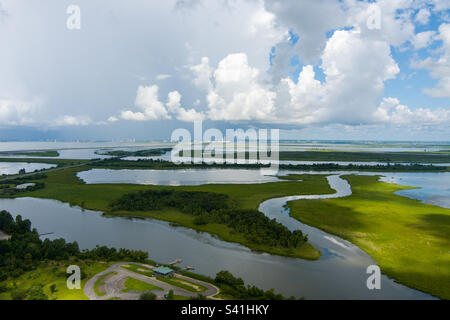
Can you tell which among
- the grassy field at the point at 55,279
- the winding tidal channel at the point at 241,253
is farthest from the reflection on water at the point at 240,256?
the grassy field at the point at 55,279

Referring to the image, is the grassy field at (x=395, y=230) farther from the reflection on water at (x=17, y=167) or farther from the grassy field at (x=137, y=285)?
the reflection on water at (x=17, y=167)

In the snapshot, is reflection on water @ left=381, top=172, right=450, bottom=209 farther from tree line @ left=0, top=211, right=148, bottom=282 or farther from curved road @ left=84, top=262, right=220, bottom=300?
tree line @ left=0, top=211, right=148, bottom=282

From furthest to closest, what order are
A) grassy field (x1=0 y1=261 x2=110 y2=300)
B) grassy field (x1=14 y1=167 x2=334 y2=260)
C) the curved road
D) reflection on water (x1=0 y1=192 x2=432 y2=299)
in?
grassy field (x1=14 y1=167 x2=334 y2=260) → reflection on water (x1=0 y1=192 x2=432 y2=299) → grassy field (x1=0 y1=261 x2=110 y2=300) → the curved road

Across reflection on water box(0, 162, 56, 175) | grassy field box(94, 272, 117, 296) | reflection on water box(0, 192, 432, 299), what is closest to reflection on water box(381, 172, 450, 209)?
reflection on water box(0, 192, 432, 299)

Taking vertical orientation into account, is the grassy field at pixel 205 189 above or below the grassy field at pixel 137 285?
above

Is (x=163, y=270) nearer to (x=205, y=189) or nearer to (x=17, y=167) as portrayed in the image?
(x=205, y=189)
